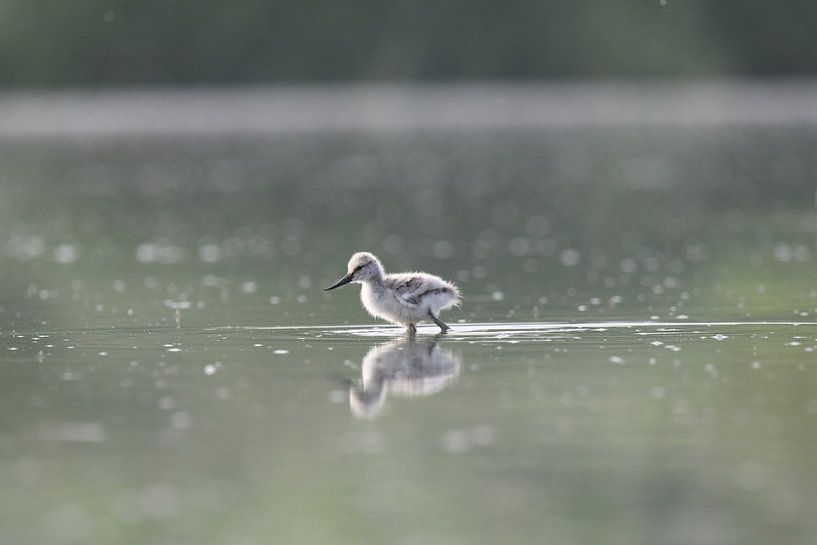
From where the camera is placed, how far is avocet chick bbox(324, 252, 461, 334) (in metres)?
15.2

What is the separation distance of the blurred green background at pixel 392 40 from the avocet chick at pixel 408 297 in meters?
86.0

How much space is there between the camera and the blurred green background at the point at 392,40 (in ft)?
335

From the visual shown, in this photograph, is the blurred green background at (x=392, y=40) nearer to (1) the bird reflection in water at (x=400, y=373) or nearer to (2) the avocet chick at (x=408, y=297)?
(2) the avocet chick at (x=408, y=297)

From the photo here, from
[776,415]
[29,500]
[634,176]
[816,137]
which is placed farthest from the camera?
[816,137]

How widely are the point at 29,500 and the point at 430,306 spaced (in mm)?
6069

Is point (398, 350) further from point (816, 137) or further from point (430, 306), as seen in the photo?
point (816, 137)

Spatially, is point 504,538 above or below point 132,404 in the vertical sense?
below

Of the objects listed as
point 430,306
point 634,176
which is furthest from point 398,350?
point 634,176

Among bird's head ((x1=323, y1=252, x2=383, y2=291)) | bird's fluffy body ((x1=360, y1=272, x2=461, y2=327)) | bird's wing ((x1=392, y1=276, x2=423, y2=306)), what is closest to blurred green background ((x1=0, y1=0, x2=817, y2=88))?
bird's head ((x1=323, y1=252, x2=383, y2=291))

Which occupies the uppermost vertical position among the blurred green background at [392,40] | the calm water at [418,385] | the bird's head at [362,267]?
the blurred green background at [392,40]

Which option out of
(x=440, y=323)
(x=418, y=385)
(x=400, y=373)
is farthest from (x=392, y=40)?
(x=418, y=385)

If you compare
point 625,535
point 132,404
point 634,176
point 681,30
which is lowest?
point 625,535

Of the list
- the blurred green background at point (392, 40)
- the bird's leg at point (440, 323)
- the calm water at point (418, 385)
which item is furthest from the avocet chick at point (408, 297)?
the blurred green background at point (392, 40)

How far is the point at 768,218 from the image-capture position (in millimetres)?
Answer: 27625
